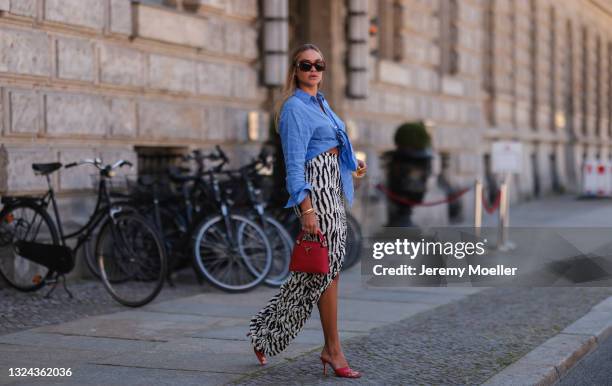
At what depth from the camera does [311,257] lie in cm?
518

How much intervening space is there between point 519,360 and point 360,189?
867cm

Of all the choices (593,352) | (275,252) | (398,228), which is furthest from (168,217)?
(398,228)

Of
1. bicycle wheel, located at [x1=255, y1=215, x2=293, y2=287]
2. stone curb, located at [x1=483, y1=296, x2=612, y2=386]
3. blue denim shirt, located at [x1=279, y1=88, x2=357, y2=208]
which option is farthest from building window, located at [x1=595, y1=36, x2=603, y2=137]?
blue denim shirt, located at [x1=279, y1=88, x2=357, y2=208]

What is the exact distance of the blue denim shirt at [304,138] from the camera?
5.20m

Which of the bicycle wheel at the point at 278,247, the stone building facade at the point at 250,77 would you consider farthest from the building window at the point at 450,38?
the bicycle wheel at the point at 278,247

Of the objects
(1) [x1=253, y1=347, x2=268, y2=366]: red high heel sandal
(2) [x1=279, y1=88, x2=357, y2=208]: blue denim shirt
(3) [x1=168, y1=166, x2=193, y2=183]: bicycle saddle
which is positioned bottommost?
(1) [x1=253, y1=347, x2=268, y2=366]: red high heel sandal

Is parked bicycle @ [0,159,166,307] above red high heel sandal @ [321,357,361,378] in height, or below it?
above

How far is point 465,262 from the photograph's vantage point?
9.00m

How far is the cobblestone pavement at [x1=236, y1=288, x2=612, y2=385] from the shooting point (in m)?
5.47

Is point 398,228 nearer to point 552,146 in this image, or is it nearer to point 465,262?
point 465,262

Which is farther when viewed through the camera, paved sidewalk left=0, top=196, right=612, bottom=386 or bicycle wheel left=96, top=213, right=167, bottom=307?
bicycle wheel left=96, top=213, right=167, bottom=307

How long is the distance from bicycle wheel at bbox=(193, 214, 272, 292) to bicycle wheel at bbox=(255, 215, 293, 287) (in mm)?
250

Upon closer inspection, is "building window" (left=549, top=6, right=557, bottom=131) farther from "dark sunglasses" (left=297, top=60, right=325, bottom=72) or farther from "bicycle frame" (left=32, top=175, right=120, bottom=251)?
"dark sunglasses" (left=297, top=60, right=325, bottom=72)

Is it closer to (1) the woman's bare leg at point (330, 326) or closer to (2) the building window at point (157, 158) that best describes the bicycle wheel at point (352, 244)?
(2) the building window at point (157, 158)
